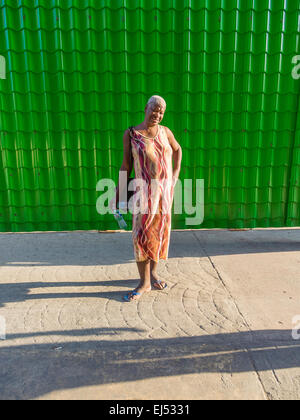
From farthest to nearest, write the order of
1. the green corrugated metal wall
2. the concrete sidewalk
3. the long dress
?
the green corrugated metal wall
the long dress
the concrete sidewalk

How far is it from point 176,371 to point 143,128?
6.19 feet

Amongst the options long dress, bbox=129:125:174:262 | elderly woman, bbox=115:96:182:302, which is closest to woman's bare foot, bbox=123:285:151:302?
elderly woman, bbox=115:96:182:302

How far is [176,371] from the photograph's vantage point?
2.11m

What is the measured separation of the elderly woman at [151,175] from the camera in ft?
8.84

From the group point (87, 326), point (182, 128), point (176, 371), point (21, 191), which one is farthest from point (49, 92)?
point (176, 371)

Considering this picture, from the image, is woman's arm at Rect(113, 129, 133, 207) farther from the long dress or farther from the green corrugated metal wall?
the green corrugated metal wall

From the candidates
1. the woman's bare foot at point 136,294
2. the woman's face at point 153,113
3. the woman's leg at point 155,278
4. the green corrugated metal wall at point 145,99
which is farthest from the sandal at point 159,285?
the woman's face at point 153,113

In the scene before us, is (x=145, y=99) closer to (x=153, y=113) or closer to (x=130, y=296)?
(x=153, y=113)

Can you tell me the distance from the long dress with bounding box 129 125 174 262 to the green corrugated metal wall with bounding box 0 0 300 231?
1.57m

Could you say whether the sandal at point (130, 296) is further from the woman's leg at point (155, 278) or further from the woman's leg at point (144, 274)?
the woman's leg at point (155, 278)

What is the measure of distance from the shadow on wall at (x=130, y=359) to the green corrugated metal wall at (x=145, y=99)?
2250mm

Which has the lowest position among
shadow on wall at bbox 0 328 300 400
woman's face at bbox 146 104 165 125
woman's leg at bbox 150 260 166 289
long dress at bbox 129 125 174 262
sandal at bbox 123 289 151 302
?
shadow on wall at bbox 0 328 300 400

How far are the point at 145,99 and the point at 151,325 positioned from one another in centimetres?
286

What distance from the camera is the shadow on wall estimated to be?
2041 mm
